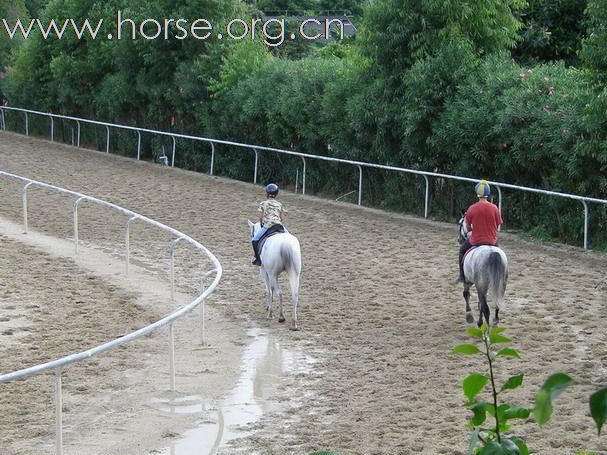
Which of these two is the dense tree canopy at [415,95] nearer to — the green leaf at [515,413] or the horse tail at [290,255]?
the horse tail at [290,255]

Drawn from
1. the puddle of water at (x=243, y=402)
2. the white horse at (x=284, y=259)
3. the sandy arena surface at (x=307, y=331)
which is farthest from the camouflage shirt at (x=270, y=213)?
the puddle of water at (x=243, y=402)

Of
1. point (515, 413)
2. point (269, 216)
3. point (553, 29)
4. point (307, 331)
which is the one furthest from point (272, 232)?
point (553, 29)

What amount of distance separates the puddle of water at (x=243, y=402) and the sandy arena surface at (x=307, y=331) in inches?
3.6

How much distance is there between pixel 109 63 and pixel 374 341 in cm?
2299

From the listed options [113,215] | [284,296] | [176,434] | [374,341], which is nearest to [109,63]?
[113,215]

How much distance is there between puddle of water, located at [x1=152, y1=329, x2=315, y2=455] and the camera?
7750mm

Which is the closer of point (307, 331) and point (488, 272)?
point (488, 272)

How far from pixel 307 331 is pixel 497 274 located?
2.14m

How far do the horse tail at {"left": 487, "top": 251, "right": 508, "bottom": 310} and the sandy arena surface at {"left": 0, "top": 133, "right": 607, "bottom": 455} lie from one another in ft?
1.97

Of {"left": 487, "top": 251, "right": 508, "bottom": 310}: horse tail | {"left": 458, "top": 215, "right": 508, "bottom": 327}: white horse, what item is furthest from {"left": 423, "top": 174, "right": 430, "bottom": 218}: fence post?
{"left": 487, "top": 251, "right": 508, "bottom": 310}: horse tail

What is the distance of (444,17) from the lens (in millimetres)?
19281

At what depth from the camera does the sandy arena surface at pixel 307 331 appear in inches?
310

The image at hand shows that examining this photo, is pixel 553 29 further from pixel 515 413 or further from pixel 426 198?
pixel 515 413

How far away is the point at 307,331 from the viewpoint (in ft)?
36.9
